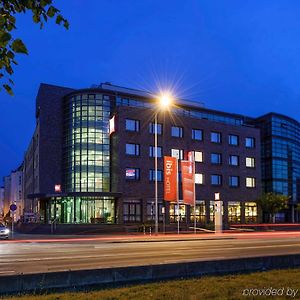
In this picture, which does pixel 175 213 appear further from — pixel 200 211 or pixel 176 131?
pixel 176 131

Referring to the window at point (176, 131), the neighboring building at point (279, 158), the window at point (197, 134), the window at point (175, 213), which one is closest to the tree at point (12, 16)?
the window at point (175, 213)

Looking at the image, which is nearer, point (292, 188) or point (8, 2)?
point (8, 2)

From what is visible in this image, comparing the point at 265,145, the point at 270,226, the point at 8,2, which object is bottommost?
the point at 270,226

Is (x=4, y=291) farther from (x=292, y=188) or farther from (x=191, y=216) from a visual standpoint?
(x=292, y=188)

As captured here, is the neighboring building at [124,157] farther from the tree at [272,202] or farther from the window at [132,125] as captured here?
the tree at [272,202]

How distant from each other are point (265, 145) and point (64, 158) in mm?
41958

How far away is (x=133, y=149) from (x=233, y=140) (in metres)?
18.9

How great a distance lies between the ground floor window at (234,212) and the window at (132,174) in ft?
55.5

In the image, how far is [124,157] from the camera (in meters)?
Answer: 62.0

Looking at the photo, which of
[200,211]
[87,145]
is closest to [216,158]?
[200,211]

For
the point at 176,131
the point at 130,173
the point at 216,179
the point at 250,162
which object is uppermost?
the point at 176,131

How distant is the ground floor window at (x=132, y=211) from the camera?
61.5 meters

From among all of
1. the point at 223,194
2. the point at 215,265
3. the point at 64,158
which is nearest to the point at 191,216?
the point at 223,194

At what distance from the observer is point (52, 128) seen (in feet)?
232
